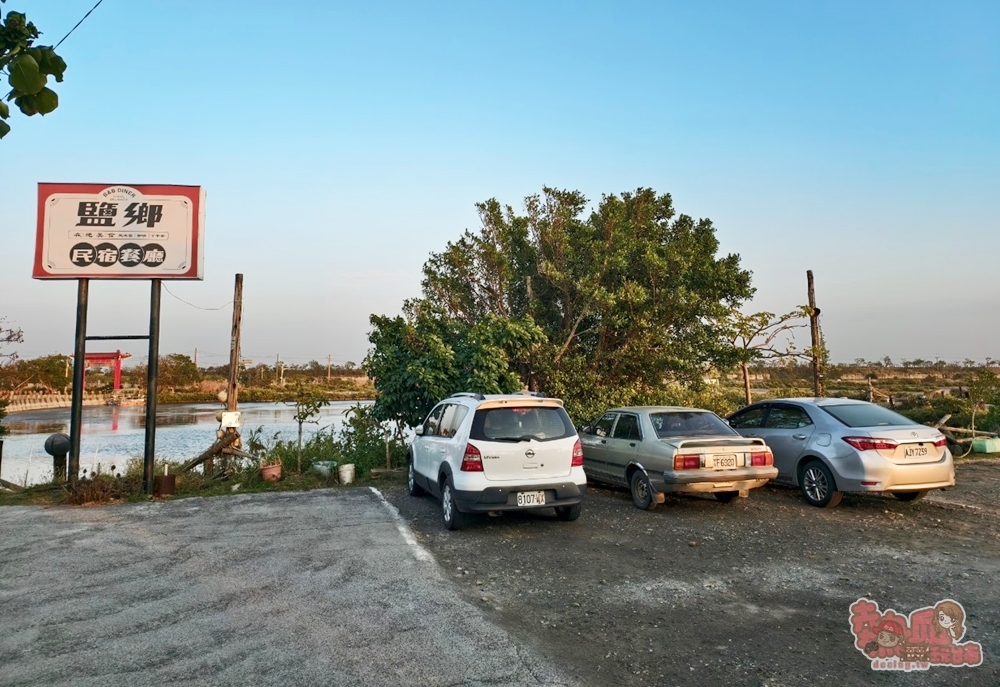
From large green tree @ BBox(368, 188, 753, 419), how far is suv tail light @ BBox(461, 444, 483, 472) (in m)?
6.56

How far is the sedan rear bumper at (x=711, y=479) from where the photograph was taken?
8320 mm

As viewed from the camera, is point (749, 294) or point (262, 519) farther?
point (749, 294)

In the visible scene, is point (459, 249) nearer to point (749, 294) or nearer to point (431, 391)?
point (431, 391)

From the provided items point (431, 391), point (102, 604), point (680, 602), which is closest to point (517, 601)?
point (680, 602)

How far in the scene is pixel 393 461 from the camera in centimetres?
1321

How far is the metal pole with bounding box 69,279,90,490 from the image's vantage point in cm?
1044

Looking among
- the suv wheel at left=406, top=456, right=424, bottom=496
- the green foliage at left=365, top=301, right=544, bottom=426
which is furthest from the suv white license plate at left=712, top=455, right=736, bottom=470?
the green foliage at left=365, top=301, right=544, bottom=426

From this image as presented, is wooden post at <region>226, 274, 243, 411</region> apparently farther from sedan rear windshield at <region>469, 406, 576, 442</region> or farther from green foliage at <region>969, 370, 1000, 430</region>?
green foliage at <region>969, 370, 1000, 430</region>

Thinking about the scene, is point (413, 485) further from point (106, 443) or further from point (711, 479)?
point (106, 443)

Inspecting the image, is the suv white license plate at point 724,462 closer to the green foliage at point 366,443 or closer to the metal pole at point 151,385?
the green foliage at point 366,443

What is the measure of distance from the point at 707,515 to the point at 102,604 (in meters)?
7.07

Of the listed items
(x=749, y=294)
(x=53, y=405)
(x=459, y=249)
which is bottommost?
(x=53, y=405)

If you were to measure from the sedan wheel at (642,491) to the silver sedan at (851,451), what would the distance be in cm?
240

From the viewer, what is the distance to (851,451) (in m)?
8.48
